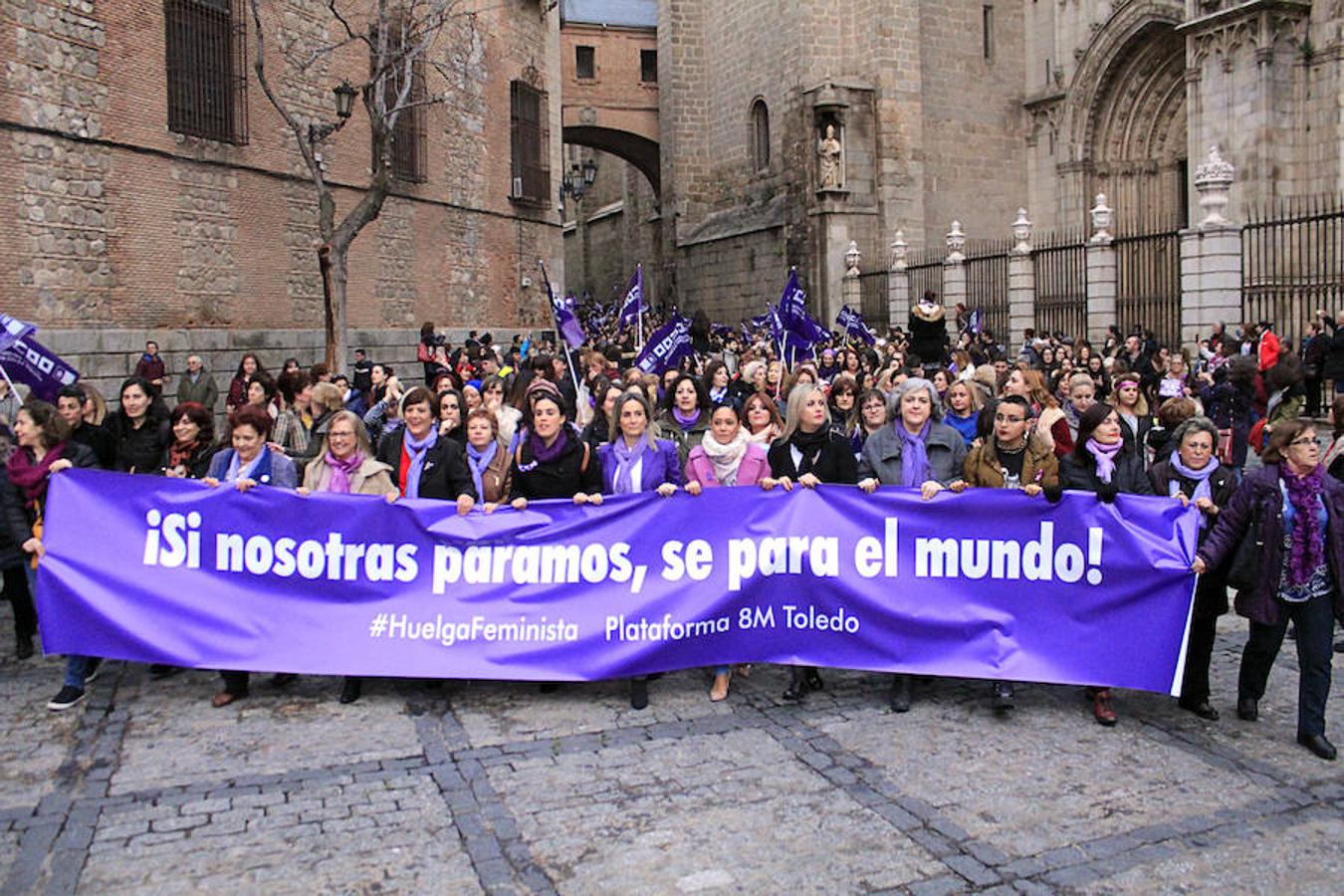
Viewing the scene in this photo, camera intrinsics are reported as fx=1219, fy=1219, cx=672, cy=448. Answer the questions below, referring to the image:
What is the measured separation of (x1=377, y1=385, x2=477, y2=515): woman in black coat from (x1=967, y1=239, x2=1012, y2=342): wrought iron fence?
64.1 ft

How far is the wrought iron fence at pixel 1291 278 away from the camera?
1852 centimetres

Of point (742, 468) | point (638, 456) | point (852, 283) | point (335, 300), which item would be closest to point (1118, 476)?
point (742, 468)

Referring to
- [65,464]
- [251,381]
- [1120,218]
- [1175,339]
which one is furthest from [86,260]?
[1120,218]

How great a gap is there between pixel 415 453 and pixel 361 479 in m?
0.44

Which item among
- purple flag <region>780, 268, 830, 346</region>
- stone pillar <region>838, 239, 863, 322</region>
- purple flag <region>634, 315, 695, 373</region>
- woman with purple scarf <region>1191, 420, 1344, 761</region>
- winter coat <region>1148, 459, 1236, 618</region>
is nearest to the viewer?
woman with purple scarf <region>1191, 420, 1344, 761</region>

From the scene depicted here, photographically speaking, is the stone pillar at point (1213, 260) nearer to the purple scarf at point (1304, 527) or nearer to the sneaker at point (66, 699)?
the purple scarf at point (1304, 527)

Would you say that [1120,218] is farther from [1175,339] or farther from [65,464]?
[65,464]

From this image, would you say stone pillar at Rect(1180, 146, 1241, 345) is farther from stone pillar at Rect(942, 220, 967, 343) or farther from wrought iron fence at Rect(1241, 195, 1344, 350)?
stone pillar at Rect(942, 220, 967, 343)

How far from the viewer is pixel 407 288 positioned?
24.0 meters

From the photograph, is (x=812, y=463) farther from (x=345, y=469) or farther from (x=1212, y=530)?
(x=345, y=469)

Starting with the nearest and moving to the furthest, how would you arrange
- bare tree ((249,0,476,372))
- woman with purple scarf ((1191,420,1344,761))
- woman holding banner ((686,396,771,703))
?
woman with purple scarf ((1191,420,1344,761))
woman holding banner ((686,396,771,703))
bare tree ((249,0,476,372))

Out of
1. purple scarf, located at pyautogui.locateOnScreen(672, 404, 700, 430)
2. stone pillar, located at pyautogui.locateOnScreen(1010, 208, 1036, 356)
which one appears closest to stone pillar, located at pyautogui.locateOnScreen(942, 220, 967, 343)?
stone pillar, located at pyautogui.locateOnScreen(1010, 208, 1036, 356)

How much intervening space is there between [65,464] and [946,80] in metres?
29.4

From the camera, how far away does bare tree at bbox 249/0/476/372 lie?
729 inches
